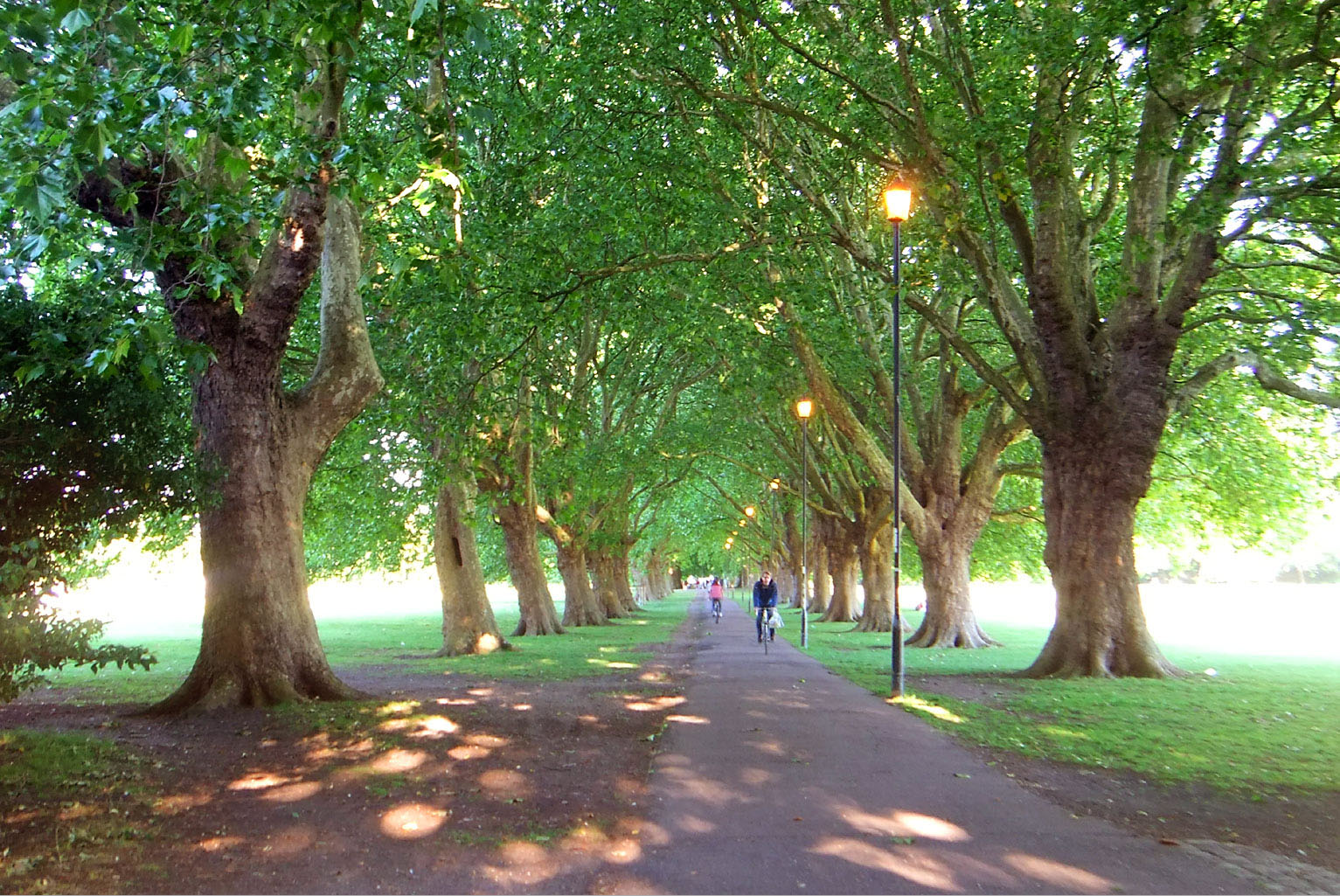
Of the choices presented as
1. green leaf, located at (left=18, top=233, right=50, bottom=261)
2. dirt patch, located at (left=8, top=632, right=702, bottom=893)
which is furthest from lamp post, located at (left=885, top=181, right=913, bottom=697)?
green leaf, located at (left=18, top=233, right=50, bottom=261)

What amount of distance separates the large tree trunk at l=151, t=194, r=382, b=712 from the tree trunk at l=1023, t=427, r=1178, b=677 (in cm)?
1007

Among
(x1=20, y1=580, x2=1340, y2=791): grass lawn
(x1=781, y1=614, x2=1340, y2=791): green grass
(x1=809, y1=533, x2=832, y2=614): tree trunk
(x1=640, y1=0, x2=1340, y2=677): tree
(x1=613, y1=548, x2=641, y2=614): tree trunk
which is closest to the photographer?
(x1=781, y1=614, x2=1340, y2=791): green grass

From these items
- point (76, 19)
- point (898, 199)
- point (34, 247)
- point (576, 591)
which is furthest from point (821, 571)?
point (76, 19)

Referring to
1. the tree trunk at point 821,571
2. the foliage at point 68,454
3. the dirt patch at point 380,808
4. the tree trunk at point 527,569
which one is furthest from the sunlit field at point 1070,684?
the tree trunk at point 821,571

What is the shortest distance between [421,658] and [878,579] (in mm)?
15952

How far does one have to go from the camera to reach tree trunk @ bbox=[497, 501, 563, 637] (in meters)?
26.1

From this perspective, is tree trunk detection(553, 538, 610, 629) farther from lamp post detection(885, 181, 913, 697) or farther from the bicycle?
lamp post detection(885, 181, 913, 697)

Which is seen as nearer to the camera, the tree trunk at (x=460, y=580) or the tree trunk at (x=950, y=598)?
the tree trunk at (x=460, y=580)

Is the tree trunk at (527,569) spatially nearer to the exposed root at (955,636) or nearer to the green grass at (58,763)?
the exposed root at (955,636)

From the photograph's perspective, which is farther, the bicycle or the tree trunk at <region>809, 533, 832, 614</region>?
the tree trunk at <region>809, 533, 832, 614</region>

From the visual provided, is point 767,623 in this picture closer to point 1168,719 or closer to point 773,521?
point 1168,719

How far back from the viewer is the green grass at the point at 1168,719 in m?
8.14

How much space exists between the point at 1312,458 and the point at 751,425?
16.4 metres

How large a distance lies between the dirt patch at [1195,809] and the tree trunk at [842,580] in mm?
30109
